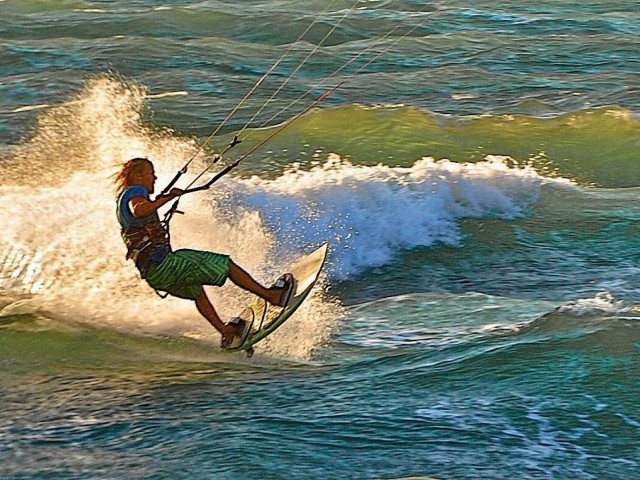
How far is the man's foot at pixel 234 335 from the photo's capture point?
307 inches

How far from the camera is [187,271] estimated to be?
762 cm

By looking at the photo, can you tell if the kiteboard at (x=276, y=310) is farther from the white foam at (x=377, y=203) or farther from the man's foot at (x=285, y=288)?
the white foam at (x=377, y=203)

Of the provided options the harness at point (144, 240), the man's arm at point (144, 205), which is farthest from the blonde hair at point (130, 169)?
the harness at point (144, 240)

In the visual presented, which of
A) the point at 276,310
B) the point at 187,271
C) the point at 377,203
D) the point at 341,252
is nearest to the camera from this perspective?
the point at 187,271

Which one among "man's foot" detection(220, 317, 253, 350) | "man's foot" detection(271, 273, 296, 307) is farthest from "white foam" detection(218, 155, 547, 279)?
"man's foot" detection(220, 317, 253, 350)

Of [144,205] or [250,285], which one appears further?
[250,285]

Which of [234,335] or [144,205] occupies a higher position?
[144,205]

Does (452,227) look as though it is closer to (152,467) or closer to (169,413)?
(169,413)

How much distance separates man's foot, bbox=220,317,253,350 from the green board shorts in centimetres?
32

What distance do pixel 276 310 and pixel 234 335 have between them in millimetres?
293

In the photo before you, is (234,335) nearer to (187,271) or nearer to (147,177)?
(187,271)

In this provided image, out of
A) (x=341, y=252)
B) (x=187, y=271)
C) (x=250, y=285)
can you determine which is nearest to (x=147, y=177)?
(x=187, y=271)

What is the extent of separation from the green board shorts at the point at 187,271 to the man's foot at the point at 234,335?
32cm

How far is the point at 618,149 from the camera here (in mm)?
14891
